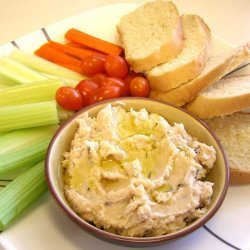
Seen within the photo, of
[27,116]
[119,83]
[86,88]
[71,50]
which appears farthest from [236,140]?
[71,50]

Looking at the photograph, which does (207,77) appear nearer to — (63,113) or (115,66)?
(115,66)

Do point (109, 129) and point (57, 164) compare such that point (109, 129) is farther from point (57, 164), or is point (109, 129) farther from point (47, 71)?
point (47, 71)

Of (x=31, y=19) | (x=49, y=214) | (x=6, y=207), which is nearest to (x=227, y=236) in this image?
(x=49, y=214)

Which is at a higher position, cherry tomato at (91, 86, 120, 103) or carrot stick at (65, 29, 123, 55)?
carrot stick at (65, 29, 123, 55)

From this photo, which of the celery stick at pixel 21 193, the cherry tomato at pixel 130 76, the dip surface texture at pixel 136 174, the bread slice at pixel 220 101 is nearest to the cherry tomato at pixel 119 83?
the cherry tomato at pixel 130 76

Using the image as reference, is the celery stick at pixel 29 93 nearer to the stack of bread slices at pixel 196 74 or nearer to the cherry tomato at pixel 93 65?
the cherry tomato at pixel 93 65

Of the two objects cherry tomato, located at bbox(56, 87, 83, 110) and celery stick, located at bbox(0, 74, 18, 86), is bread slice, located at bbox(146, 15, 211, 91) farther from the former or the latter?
celery stick, located at bbox(0, 74, 18, 86)

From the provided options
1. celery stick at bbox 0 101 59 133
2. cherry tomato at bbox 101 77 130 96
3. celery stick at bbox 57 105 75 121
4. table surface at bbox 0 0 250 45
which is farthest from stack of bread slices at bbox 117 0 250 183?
table surface at bbox 0 0 250 45
